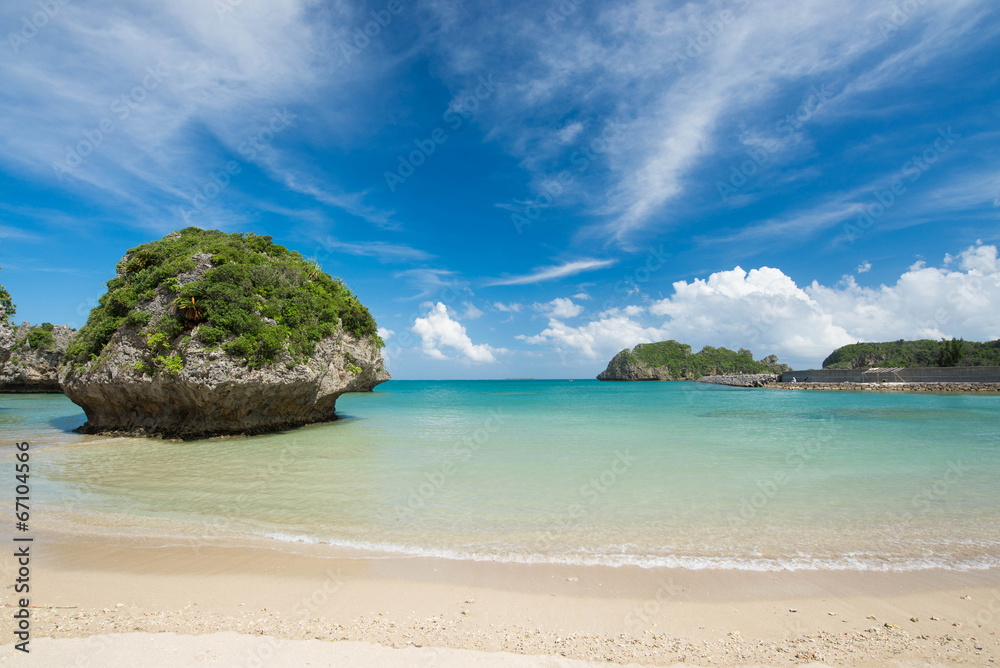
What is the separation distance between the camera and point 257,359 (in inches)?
643

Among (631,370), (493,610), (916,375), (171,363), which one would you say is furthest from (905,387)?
(631,370)

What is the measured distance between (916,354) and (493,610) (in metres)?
121

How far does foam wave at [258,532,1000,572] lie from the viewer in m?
5.62

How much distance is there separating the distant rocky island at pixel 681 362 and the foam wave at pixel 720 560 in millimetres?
143939

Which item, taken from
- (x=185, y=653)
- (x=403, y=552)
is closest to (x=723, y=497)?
(x=403, y=552)

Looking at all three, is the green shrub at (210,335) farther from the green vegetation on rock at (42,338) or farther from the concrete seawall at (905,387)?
the concrete seawall at (905,387)

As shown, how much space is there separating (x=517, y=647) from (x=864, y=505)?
325 inches

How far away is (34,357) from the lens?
4253cm

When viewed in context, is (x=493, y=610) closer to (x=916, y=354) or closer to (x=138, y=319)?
(x=138, y=319)

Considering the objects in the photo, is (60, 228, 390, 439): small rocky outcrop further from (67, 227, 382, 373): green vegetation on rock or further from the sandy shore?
the sandy shore

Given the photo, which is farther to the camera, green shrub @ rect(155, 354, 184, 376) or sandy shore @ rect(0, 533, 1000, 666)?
green shrub @ rect(155, 354, 184, 376)

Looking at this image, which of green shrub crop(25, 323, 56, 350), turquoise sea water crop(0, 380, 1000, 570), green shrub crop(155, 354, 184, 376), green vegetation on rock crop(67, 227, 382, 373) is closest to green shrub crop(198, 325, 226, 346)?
green vegetation on rock crop(67, 227, 382, 373)

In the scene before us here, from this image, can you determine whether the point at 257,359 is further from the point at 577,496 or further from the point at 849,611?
the point at 849,611

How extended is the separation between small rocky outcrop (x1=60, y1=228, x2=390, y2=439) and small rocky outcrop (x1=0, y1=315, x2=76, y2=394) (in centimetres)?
3639
